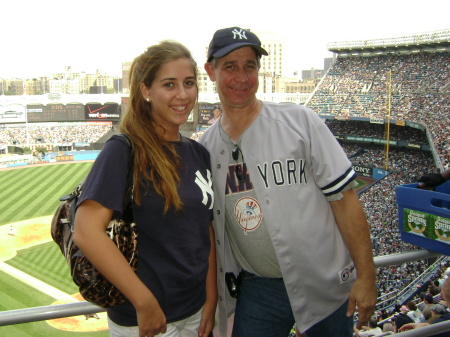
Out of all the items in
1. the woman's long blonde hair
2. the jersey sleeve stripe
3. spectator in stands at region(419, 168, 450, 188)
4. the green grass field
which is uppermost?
the woman's long blonde hair

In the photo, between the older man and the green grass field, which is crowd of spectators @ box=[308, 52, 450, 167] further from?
the older man

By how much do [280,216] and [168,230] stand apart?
1.60ft

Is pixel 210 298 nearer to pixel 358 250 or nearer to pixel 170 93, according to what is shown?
pixel 358 250

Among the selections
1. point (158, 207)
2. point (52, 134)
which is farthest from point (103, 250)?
point (52, 134)

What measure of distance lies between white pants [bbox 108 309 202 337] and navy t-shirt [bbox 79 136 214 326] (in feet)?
0.08

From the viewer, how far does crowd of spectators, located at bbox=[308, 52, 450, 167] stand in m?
22.3

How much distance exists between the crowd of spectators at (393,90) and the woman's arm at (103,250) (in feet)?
61.8

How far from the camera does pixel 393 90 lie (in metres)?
27.5

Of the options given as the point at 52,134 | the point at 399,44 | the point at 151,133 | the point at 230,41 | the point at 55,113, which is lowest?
the point at 52,134

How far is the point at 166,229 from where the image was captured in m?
1.56

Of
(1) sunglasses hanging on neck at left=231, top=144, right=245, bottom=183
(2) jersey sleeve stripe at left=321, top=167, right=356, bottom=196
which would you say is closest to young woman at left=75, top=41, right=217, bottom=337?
(1) sunglasses hanging on neck at left=231, top=144, right=245, bottom=183

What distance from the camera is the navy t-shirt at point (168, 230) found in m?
1.42

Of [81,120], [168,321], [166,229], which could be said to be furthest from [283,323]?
[81,120]

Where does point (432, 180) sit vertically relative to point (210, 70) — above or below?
below
